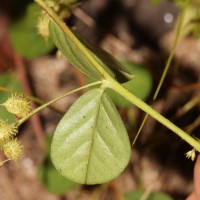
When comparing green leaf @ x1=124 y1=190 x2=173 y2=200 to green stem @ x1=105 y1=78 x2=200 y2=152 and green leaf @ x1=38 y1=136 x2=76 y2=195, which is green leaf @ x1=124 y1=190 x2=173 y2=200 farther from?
green stem @ x1=105 y1=78 x2=200 y2=152

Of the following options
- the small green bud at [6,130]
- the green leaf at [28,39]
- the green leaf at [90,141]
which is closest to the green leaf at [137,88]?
the green leaf at [28,39]

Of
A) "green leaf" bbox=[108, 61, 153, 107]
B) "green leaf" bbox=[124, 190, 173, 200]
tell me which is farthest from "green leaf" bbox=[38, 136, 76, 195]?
"green leaf" bbox=[108, 61, 153, 107]

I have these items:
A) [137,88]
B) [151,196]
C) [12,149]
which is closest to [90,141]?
[12,149]

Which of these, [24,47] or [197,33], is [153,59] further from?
[24,47]

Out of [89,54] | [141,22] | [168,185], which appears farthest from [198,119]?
[89,54]

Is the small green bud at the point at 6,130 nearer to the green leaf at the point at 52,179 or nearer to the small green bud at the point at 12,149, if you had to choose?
the small green bud at the point at 12,149

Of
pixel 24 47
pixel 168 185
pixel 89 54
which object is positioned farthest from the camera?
pixel 168 185
